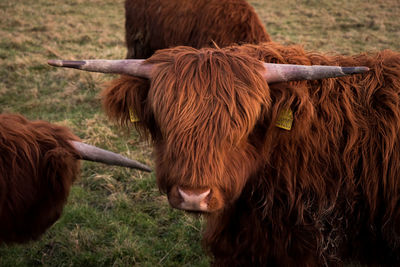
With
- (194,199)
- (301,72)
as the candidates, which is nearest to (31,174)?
(194,199)

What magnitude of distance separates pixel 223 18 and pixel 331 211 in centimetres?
406

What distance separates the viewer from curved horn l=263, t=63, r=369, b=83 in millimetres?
1901

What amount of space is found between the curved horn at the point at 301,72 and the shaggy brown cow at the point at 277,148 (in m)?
Result: 0.04

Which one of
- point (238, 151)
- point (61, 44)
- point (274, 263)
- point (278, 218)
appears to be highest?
point (238, 151)

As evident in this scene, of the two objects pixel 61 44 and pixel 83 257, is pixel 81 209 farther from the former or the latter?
pixel 61 44

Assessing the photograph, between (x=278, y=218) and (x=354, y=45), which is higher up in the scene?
(x=278, y=218)

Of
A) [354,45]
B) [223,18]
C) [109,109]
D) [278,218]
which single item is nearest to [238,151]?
[278,218]

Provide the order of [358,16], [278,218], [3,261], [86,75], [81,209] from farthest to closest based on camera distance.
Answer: [358,16] → [86,75] → [81,209] → [3,261] → [278,218]

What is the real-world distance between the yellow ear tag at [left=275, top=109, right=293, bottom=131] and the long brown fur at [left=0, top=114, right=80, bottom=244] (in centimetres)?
164

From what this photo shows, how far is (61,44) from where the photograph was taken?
36.7ft

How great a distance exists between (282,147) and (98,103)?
17.1ft

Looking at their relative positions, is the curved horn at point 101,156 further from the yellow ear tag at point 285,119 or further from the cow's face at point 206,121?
the yellow ear tag at point 285,119

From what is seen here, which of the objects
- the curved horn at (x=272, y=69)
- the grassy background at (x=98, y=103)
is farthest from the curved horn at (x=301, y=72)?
the grassy background at (x=98, y=103)

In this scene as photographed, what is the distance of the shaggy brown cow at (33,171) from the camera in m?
2.68
